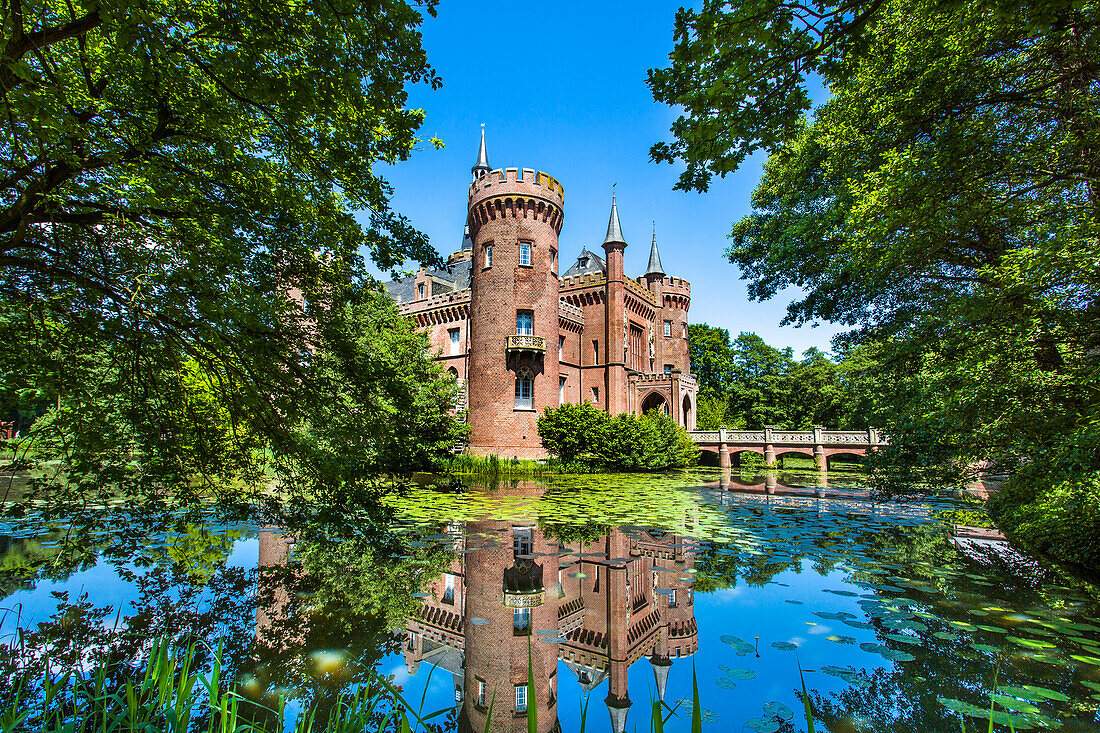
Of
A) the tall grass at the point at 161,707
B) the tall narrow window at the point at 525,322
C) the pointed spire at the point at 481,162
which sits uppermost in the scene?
the pointed spire at the point at 481,162

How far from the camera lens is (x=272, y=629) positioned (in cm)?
447

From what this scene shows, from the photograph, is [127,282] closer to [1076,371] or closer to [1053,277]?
[1053,277]

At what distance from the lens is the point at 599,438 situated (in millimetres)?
22828

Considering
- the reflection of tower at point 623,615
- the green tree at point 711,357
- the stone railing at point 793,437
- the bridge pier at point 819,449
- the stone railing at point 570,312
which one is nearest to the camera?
the reflection of tower at point 623,615

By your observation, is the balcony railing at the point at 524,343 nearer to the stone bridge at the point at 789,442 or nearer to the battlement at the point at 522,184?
the battlement at the point at 522,184

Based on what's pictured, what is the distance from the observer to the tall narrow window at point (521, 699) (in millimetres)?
3912

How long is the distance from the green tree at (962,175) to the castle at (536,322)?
16.4 m

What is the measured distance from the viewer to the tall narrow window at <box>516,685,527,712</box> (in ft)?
12.8

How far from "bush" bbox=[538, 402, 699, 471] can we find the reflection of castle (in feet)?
50.4

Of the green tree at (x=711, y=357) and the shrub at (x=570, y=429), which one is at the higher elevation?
the green tree at (x=711, y=357)

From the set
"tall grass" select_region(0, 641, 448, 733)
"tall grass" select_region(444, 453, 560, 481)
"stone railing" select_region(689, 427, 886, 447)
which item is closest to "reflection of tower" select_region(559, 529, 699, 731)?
"tall grass" select_region(0, 641, 448, 733)

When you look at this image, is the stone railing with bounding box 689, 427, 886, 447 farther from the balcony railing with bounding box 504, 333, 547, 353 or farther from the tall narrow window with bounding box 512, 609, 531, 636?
the tall narrow window with bounding box 512, 609, 531, 636

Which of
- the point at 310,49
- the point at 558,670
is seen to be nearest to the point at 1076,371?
the point at 558,670

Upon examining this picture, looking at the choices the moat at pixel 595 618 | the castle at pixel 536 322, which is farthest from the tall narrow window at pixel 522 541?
the castle at pixel 536 322
